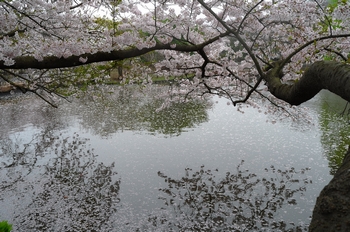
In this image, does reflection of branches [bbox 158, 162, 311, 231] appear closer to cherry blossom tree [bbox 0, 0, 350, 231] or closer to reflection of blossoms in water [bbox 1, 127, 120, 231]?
reflection of blossoms in water [bbox 1, 127, 120, 231]

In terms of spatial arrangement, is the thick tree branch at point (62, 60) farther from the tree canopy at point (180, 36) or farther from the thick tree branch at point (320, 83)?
the thick tree branch at point (320, 83)

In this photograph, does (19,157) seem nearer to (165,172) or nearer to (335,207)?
(165,172)

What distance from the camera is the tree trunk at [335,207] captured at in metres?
1.33

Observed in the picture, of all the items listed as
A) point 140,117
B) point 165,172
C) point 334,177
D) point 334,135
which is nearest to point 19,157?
point 165,172

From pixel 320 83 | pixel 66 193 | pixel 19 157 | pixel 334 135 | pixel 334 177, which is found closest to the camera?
pixel 334 177

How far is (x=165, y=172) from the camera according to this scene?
7.39 meters

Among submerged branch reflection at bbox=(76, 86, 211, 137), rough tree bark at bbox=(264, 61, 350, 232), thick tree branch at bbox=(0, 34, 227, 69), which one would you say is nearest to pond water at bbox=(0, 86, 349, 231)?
submerged branch reflection at bbox=(76, 86, 211, 137)

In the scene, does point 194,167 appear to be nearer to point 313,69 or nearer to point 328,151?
point 328,151

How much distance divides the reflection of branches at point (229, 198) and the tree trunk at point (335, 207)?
3675 mm

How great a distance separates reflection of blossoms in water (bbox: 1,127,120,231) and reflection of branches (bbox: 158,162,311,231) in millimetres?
1394

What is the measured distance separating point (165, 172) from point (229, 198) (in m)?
2.09

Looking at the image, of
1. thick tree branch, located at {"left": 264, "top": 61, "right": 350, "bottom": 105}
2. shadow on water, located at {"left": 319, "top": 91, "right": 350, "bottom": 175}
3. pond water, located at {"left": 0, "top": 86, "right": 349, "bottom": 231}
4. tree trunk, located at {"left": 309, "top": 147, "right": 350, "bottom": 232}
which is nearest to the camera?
tree trunk, located at {"left": 309, "top": 147, "right": 350, "bottom": 232}

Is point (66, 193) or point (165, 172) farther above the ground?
point (165, 172)

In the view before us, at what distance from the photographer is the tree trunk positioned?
1.33 meters
